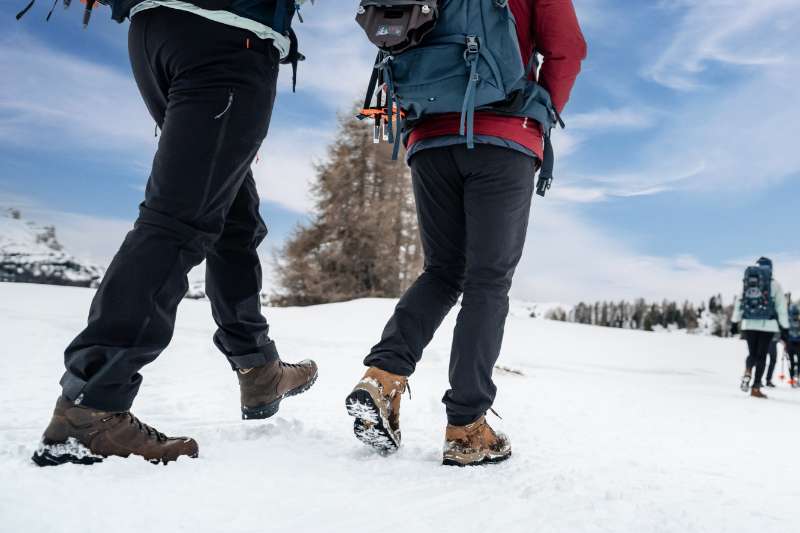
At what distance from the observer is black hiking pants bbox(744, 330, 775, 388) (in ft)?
24.2

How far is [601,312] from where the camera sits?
70.2 m

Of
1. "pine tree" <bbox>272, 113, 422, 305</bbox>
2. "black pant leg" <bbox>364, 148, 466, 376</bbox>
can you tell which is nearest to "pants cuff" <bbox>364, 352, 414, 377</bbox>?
"black pant leg" <bbox>364, 148, 466, 376</bbox>

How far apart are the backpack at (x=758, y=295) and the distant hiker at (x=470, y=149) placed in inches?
276

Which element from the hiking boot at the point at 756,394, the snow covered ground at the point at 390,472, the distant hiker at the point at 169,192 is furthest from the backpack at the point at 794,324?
the distant hiker at the point at 169,192

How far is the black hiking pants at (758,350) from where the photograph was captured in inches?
291

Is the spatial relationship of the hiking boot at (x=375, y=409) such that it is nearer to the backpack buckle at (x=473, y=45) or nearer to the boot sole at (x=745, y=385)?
the backpack buckle at (x=473, y=45)

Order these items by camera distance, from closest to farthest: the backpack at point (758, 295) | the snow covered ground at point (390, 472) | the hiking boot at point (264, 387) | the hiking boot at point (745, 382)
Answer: the snow covered ground at point (390, 472) < the hiking boot at point (264, 387) < the backpack at point (758, 295) < the hiking boot at point (745, 382)

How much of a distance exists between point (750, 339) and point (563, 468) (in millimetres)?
7230

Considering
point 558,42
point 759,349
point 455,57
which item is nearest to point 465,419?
point 455,57

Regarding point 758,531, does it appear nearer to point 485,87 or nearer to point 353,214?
point 485,87

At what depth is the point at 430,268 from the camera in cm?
227

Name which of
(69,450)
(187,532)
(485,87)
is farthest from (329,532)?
(485,87)

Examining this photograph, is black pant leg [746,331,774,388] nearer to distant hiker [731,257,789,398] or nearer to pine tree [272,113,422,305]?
distant hiker [731,257,789,398]

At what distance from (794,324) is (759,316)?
16.5 feet
